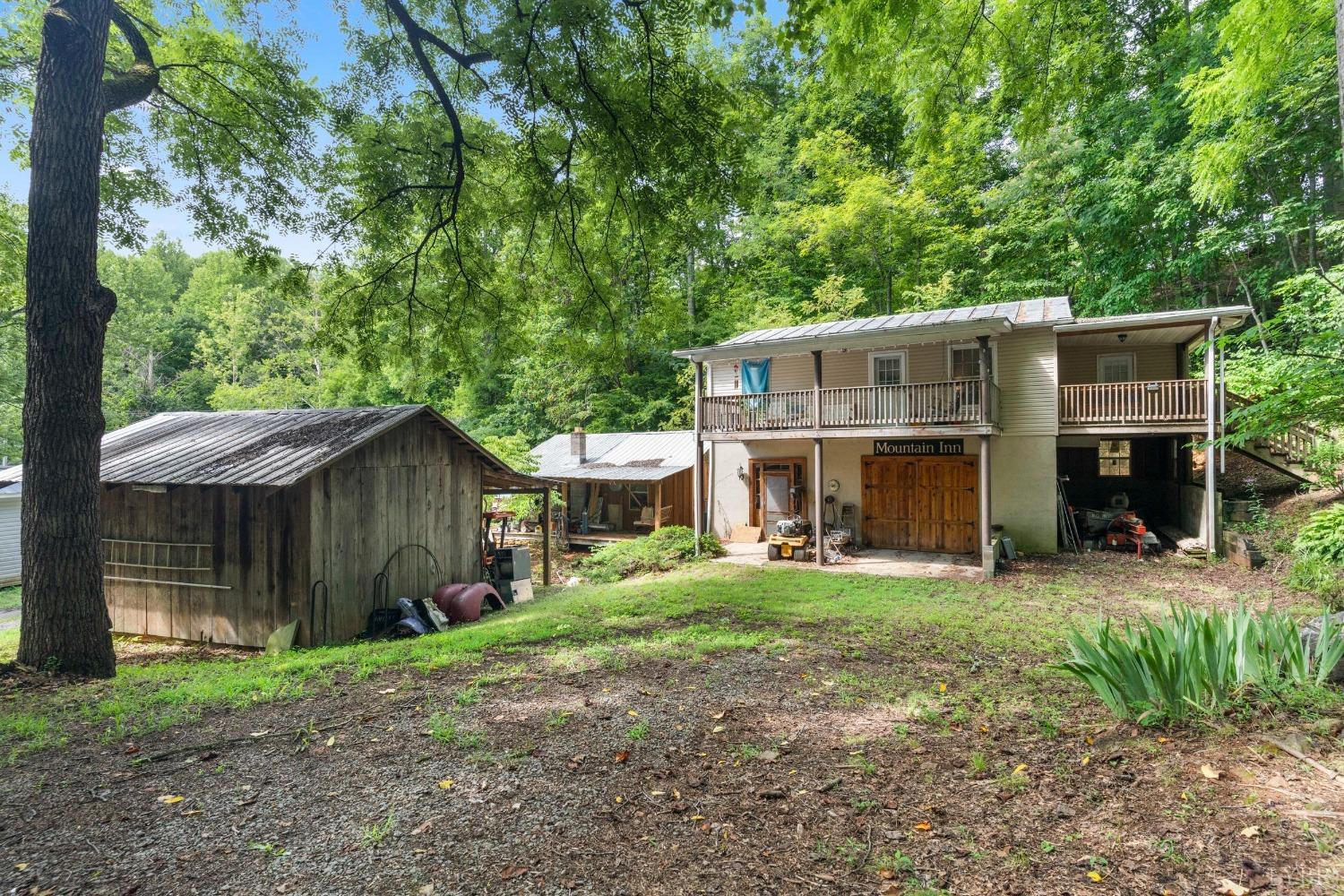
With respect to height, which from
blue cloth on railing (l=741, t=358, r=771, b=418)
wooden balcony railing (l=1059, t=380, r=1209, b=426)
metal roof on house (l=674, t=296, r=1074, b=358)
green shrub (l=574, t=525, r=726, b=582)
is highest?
metal roof on house (l=674, t=296, r=1074, b=358)

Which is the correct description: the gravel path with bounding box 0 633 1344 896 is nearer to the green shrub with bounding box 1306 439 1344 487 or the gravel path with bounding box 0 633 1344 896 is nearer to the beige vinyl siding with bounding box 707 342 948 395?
the beige vinyl siding with bounding box 707 342 948 395

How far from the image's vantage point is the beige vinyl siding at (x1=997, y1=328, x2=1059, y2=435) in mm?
14281

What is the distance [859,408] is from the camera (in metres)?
14.8

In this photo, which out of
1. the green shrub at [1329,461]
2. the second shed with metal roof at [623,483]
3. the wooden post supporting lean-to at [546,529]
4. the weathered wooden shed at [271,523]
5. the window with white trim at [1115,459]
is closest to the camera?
the weathered wooden shed at [271,523]

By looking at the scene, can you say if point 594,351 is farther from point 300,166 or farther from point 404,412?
point 300,166

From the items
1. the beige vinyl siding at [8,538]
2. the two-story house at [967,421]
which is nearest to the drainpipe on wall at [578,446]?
the two-story house at [967,421]

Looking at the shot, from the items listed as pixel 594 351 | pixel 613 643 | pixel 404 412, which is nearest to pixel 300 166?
pixel 404 412

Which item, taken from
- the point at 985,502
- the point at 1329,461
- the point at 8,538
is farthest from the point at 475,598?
the point at 1329,461

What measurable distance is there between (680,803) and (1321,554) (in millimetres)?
12582

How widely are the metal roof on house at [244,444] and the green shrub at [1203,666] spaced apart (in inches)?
364

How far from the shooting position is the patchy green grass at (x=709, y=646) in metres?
4.85

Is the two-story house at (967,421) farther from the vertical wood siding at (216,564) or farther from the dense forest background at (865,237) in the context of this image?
the vertical wood siding at (216,564)

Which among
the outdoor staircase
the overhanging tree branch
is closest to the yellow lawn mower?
the outdoor staircase

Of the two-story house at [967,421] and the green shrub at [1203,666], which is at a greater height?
the two-story house at [967,421]
